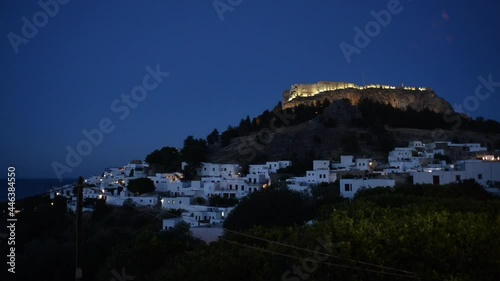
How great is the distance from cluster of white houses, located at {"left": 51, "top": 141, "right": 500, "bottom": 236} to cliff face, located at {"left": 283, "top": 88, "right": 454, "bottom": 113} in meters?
30.5

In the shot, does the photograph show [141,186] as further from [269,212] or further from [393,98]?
[393,98]

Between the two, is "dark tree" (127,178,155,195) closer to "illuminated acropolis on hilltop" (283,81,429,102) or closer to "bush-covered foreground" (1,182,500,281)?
"bush-covered foreground" (1,182,500,281)

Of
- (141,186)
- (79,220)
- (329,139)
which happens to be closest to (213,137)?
(329,139)

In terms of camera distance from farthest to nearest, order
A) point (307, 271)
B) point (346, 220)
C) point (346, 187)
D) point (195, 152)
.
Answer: point (195, 152), point (346, 187), point (346, 220), point (307, 271)

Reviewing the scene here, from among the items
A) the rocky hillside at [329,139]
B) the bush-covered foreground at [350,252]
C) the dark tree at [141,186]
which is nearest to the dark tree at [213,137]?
Result: the rocky hillside at [329,139]

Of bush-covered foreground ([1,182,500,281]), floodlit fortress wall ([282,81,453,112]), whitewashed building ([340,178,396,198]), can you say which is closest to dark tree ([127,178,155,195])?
whitewashed building ([340,178,396,198])

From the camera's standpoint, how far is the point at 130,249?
13422mm

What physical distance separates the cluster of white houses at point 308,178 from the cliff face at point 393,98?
3047 cm

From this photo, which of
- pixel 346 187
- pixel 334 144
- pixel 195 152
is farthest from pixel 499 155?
pixel 195 152

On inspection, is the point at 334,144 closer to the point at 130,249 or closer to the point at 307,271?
the point at 130,249

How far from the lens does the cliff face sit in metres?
80.9

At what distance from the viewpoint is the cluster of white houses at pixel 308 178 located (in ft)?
103

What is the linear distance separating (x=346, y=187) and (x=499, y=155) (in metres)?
17.7

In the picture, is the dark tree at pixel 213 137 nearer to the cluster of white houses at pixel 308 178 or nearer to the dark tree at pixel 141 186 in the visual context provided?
the cluster of white houses at pixel 308 178
